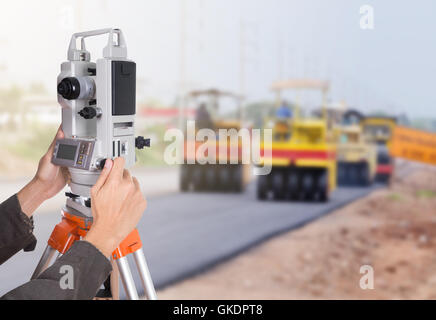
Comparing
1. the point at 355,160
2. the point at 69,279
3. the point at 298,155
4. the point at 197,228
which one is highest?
the point at 69,279

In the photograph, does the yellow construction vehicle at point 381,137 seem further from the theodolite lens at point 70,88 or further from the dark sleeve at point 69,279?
the dark sleeve at point 69,279

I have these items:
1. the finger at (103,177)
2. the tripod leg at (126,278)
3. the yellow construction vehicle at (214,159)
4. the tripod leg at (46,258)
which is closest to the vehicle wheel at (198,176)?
the yellow construction vehicle at (214,159)

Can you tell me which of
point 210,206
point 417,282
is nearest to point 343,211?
point 210,206

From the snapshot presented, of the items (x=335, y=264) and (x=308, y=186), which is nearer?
(x=335, y=264)

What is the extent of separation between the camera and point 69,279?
0.85m

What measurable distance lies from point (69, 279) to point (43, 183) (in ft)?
1.36

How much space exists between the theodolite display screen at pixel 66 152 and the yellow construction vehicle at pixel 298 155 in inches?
165

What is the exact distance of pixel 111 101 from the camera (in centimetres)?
112

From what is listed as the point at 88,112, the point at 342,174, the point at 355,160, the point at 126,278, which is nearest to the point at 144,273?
the point at 126,278

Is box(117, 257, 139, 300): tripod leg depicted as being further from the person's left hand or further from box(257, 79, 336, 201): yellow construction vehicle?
box(257, 79, 336, 201): yellow construction vehicle

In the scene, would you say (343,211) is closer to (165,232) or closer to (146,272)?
(165,232)

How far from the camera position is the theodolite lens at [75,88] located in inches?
43.4

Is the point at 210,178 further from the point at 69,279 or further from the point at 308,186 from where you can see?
the point at 69,279

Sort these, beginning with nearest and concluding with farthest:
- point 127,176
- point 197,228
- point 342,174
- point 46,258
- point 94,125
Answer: point 127,176 → point 94,125 → point 46,258 → point 197,228 → point 342,174
